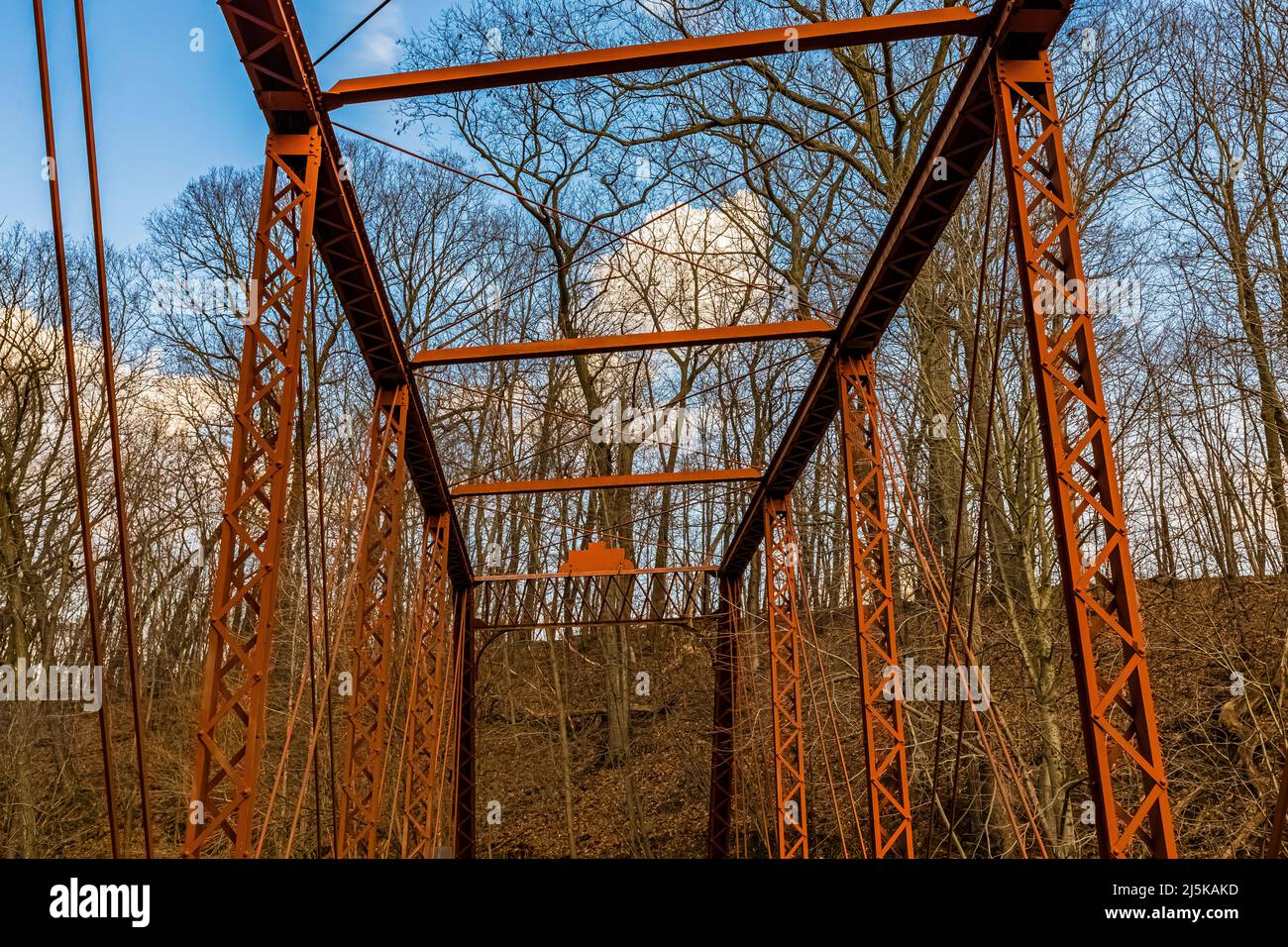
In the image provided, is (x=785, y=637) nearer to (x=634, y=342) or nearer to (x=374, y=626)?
(x=634, y=342)

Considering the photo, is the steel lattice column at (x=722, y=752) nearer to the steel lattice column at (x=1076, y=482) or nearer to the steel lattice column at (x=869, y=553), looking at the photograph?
the steel lattice column at (x=869, y=553)

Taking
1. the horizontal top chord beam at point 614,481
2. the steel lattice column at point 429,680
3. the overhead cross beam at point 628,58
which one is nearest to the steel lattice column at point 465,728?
the steel lattice column at point 429,680

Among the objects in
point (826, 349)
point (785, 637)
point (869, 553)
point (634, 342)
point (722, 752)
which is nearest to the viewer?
point (869, 553)

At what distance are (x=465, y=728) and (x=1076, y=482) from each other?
51.7 feet

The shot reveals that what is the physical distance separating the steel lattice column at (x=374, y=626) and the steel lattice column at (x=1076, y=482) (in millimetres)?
7010

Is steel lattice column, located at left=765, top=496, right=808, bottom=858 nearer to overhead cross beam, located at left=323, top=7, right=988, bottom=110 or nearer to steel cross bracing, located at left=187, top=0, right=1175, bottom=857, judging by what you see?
steel cross bracing, located at left=187, top=0, right=1175, bottom=857

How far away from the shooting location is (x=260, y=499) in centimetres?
791

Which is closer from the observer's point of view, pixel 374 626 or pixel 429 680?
pixel 374 626

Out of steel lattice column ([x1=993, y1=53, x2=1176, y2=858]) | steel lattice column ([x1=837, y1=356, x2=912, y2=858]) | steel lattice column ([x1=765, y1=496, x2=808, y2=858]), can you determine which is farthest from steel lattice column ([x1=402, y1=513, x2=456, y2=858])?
steel lattice column ([x1=993, y1=53, x2=1176, y2=858])

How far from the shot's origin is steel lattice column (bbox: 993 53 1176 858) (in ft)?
19.6

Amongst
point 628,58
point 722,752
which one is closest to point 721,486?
point 722,752

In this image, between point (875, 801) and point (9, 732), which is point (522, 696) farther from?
point (875, 801)

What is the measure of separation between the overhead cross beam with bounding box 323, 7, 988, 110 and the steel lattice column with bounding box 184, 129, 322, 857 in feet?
2.20
